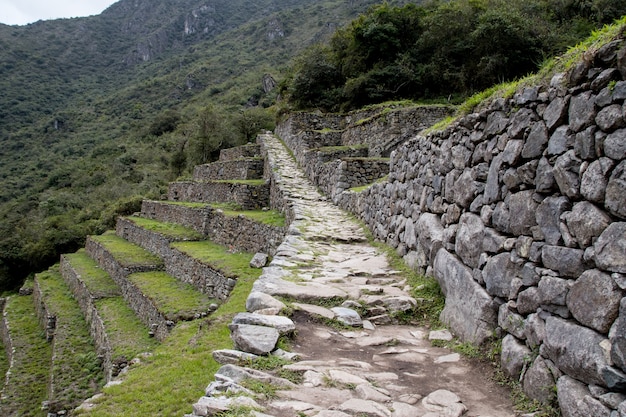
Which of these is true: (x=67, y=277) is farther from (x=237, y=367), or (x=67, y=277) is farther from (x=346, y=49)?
(x=237, y=367)

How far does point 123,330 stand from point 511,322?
10677 mm

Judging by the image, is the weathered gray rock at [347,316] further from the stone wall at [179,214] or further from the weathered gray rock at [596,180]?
the stone wall at [179,214]

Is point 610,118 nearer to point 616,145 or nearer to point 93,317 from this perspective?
point 616,145

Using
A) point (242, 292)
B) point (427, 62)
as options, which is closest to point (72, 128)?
point (427, 62)

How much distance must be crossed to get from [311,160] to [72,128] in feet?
281

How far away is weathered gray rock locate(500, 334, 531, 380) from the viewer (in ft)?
9.76

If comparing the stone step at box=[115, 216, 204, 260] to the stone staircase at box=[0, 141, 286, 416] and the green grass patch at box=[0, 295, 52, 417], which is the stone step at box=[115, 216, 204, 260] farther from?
the green grass patch at box=[0, 295, 52, 417]

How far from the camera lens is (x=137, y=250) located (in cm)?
1795

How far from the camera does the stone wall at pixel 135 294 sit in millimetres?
10148

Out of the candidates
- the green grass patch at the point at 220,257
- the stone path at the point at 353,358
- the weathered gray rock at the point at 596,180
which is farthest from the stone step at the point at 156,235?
the weathered gray rock at the point at 596,180

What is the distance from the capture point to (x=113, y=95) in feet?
335

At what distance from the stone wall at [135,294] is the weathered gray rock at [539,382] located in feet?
26.0

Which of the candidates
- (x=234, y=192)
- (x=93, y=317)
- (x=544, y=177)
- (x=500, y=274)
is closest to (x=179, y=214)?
(x=234, y=192)

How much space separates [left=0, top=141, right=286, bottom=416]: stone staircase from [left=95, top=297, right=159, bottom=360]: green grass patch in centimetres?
3
